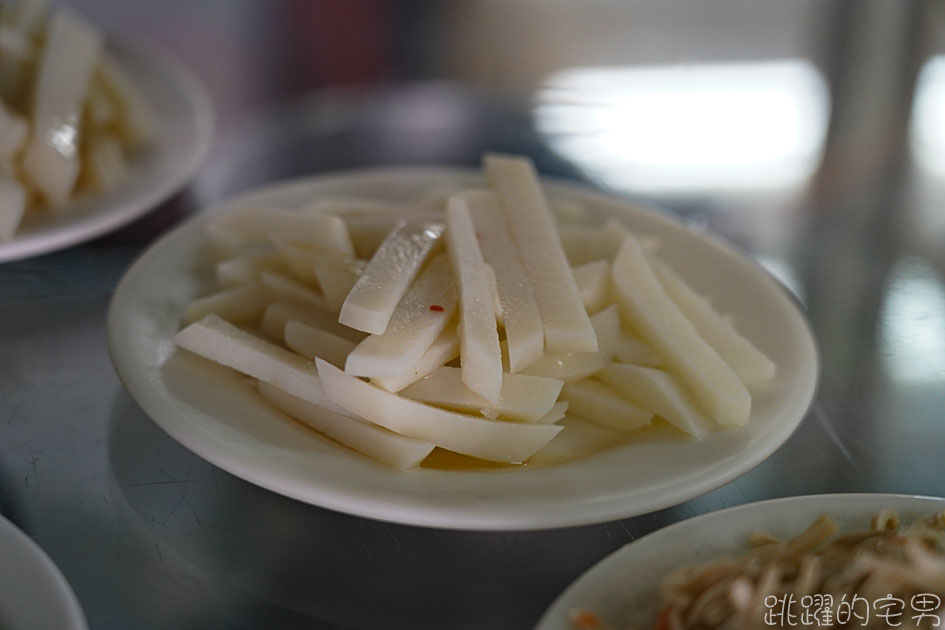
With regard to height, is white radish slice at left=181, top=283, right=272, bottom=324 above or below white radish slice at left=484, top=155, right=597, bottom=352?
below

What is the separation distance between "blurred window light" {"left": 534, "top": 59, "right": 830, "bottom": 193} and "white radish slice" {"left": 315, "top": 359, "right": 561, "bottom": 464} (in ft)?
2.59

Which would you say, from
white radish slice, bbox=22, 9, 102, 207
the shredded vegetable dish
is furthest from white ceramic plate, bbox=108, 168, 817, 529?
white radish slice, bbox=22, 9, 102, 207

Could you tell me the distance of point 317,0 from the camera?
7.92 feet

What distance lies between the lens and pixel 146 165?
4.76ft

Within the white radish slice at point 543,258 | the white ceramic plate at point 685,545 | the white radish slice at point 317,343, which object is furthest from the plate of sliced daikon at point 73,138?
the white ceramic plate at point 685,545

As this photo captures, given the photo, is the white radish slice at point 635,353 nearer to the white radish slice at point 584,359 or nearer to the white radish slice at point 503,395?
the white radish slice at point 584,359

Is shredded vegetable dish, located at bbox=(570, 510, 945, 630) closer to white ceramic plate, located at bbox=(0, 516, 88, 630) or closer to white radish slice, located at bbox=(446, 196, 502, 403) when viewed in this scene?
white radish slice, located at bbox=(446, 196, 502, 403)

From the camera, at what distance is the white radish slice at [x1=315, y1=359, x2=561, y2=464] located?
889 mm

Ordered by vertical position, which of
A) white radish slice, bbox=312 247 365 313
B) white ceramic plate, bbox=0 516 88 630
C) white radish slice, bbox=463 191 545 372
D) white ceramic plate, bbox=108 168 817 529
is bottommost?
white ceramic plate, bbox=0 516 88 630

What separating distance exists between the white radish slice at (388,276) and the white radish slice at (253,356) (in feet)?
0.24

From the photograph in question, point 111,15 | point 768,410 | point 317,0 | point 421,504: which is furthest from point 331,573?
point 317,0

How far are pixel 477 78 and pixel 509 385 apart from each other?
3.82ft

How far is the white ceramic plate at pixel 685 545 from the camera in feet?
2.44

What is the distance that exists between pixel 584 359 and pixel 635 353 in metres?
0.07
